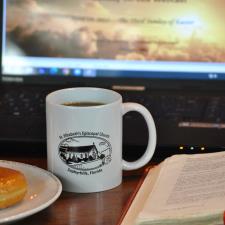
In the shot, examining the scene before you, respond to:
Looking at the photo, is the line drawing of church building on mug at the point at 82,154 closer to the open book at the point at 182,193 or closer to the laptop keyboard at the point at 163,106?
the open book at the point at 182,193

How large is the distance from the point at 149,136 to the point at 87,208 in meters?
0.12

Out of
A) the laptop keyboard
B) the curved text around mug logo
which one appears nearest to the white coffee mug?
the curved text around mug logo

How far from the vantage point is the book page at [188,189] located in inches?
22.6

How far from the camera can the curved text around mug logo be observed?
0.67 metres

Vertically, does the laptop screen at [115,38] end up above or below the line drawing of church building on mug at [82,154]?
above

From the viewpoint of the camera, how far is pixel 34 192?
0.65 meters

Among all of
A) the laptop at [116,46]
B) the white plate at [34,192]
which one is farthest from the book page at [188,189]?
the laptop at [116,46]

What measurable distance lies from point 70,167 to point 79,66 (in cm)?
29

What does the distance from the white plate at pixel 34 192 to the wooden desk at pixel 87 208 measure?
0.7 inches

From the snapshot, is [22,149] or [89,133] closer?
[89,133]

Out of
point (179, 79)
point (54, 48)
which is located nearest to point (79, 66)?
point (54, 48)

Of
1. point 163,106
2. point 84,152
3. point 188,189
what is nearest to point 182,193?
point 188,189

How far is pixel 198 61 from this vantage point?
0.94 meters

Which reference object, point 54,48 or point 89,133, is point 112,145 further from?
point 54,48
